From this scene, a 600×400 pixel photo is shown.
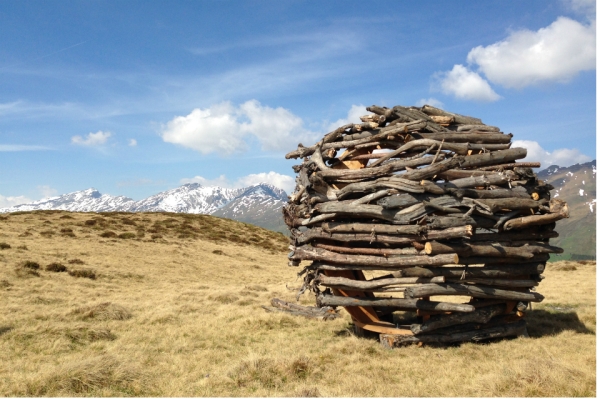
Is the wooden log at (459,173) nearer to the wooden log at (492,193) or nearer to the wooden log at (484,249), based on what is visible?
the wooden log at (492,193)

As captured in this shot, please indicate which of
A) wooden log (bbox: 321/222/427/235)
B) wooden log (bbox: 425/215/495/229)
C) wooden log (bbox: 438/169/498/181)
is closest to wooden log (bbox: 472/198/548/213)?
wooden log (bbox: 425/215/495/229)

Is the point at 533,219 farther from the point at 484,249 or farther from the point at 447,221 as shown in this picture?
the point at 447,221

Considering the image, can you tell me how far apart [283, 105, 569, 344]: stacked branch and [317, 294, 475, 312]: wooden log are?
22 millimetres

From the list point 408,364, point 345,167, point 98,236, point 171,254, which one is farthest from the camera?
point 98,236

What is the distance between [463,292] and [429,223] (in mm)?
1648

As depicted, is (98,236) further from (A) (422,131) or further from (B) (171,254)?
(A) (422,131)

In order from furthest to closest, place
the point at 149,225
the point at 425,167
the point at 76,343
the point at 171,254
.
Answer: the point at 149,225
the point at 171,254
the point at 76,343
the point at 425,167

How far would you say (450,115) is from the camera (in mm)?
10125

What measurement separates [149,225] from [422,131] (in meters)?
35.2

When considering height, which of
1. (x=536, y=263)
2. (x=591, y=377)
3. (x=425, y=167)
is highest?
(x=425, y=167)

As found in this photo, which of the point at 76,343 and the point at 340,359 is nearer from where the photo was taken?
the point at 340,359

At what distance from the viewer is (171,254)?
28484 mm

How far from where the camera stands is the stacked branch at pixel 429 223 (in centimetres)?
821

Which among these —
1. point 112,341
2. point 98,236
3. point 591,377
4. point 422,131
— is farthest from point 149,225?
point 591,377
